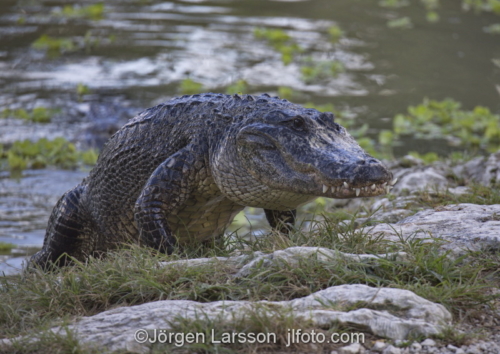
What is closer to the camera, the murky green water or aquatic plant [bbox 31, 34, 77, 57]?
the murky green water

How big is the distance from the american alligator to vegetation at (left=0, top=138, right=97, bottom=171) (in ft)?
12.4

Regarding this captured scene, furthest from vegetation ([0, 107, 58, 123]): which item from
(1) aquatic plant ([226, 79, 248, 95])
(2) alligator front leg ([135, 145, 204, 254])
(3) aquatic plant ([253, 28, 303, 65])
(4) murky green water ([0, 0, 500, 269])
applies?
(2) alligator front leg ([135, 145, 204, 254])

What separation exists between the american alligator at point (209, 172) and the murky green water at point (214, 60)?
9.17ft

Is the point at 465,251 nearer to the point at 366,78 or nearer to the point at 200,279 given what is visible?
the point at 200,279

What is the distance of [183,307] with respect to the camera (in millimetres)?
2535

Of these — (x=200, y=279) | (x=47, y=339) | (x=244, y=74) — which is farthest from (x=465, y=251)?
(x=244, y=74)

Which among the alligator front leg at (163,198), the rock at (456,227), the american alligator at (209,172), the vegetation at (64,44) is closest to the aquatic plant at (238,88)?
the vegetation at (64,44)

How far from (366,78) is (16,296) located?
8610 millimetres

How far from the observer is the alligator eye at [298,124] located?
3.28m

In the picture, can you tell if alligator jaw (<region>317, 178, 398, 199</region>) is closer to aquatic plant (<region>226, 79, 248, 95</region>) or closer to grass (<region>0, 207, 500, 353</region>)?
grass (<region>0, 207, 500, 353</region>)

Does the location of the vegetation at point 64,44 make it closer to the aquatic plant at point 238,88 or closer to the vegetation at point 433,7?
the aquatic plant at point 238,88

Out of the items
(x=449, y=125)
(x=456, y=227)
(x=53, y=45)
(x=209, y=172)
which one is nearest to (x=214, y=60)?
(x=53, y=45)

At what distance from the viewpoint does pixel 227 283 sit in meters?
2.76

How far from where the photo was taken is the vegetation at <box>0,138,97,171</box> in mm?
7611
